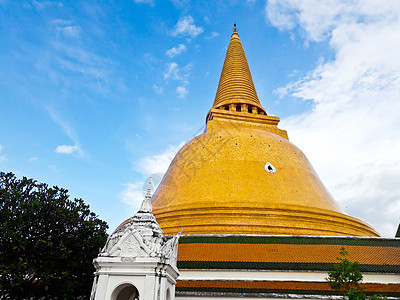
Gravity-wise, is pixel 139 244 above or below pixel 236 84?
below

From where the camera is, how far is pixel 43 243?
829cm

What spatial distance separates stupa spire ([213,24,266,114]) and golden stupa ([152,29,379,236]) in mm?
2200

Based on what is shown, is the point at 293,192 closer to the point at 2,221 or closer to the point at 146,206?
the point at 146,206

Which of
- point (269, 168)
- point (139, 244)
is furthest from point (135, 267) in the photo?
point (269, 168)

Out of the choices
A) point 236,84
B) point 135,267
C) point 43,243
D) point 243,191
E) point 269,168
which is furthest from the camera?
point 236,84

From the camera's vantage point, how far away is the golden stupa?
1167 centimetres

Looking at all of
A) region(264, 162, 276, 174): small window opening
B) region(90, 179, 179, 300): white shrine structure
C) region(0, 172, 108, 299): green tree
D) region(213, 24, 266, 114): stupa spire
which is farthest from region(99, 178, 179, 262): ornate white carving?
region(213, 24, 266, 114): stupa spire

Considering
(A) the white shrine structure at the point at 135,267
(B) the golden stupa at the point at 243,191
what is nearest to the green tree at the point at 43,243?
(A) the white shrine structure at the point at 135,267

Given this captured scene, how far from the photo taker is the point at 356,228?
13.0 meters

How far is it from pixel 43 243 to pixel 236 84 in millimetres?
17889

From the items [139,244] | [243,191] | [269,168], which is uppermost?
[269,168]

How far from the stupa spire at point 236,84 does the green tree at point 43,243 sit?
46.6 ft

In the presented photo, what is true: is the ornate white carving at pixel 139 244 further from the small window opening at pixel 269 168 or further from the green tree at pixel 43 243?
the small window opening at pixel 269 168

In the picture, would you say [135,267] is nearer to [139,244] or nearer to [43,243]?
[139,244]
